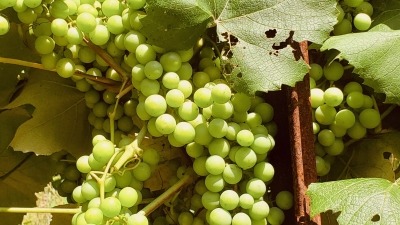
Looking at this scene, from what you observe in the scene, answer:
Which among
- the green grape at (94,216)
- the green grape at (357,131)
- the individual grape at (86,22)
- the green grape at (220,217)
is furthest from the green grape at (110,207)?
the green grape at (357,131)

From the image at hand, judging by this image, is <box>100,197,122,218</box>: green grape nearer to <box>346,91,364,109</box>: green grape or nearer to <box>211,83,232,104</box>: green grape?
<box>211,83,232,104</box>: green grape

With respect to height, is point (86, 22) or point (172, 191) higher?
point (86, 22)

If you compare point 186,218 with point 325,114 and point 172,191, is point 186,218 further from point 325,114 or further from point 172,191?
point 325,114

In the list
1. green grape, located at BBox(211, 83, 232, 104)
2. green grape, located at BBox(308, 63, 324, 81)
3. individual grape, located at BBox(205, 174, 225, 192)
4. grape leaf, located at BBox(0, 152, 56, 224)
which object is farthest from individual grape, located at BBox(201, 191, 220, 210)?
A: grape leaf, located at BBox(0, 152, 56, 224)

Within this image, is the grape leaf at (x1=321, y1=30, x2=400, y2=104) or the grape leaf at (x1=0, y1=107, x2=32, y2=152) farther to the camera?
the grape leaf at (x1=0, y1=107, x2=32, y2=152)

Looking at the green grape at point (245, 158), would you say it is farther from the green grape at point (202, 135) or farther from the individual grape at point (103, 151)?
the individual grape at point (103, 151)

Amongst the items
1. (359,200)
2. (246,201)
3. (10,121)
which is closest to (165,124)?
(246,201)
